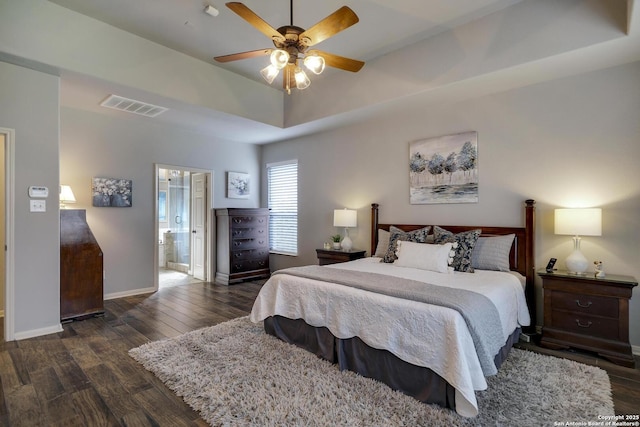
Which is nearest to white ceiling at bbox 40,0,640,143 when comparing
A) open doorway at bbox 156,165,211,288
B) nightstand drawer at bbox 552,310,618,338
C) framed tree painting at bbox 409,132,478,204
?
framed tree painting at bbox 409,132,478,204

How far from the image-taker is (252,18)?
7.26ft

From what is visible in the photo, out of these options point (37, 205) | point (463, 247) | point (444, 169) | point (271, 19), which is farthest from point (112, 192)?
point (463, 247)

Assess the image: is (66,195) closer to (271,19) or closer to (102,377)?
(102,377)

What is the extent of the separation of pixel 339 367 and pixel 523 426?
4.09 ft

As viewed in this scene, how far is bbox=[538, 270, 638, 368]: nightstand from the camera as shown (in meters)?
2.70

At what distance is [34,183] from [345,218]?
3.70 metres

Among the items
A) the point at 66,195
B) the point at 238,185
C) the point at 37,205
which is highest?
the point at 238,185

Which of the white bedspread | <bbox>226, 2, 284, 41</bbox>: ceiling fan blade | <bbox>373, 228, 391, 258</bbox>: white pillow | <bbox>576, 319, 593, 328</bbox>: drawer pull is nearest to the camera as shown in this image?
the white bedspread

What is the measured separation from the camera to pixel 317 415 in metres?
1.97

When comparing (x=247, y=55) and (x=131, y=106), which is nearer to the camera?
(x=247, y=55)

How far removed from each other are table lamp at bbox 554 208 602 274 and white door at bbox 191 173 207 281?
17.9ft

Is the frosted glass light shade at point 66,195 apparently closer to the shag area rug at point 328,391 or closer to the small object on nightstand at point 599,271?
the shag area rug at point 328,391

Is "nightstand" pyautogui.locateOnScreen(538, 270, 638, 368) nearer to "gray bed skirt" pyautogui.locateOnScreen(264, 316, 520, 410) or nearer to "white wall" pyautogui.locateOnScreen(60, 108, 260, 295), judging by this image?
"gray bed skirt" pyautogui.locateOnScreen(264, 316, 520, 410)

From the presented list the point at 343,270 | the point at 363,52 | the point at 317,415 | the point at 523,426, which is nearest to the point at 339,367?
the point at 317,415
